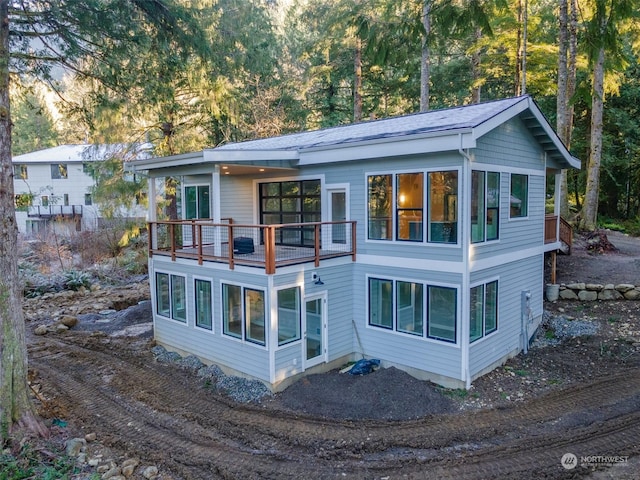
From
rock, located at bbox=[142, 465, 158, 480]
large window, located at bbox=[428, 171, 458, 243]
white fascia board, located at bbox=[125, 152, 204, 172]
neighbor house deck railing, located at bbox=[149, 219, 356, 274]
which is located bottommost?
rock, located at bbox=[142, 465, 158, 480]

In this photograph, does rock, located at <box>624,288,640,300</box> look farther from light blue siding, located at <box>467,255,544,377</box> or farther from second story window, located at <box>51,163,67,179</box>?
second story window, located at <box>51,163,67,179</box>

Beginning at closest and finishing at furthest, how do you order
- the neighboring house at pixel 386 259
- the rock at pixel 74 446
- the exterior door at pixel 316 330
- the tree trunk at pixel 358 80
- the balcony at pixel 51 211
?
the rock at pixel 74 446
the neighboring house at pixel 386 259
the exterior door at pixel 316 330
the tree trunk at pixel 358 80
the balcony at pixel 51 211

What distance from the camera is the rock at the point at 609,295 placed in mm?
12539

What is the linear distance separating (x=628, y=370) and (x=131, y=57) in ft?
37.4

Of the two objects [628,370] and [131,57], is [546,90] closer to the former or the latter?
[628,370]

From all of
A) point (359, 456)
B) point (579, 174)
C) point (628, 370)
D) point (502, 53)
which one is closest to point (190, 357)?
point (359, 456)

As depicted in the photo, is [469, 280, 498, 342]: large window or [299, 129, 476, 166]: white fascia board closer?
[299, 129, 476, 166]: white fascia board

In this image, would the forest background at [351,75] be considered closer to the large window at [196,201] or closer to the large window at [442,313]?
the large window at [196,201]

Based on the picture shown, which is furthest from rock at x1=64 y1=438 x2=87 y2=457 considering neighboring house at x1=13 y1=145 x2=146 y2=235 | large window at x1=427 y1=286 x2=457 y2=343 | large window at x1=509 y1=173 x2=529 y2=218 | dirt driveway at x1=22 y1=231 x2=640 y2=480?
neighboring house at x1=13 y1=145 x2=146 y2=235

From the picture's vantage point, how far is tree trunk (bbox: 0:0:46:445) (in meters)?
6.34

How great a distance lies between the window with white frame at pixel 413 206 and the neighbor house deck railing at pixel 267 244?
2.39 feet

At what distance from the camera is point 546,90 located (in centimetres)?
2030

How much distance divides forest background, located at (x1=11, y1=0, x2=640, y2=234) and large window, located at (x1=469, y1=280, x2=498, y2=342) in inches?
152

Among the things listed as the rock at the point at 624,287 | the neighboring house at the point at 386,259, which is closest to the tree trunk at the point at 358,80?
the neighboring house at the point at 386,259
